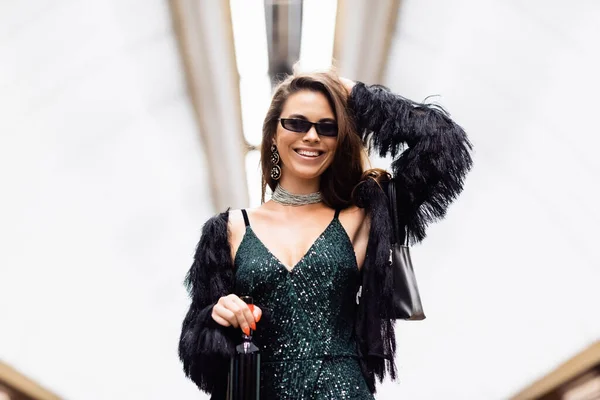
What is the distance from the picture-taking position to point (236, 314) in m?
2.76

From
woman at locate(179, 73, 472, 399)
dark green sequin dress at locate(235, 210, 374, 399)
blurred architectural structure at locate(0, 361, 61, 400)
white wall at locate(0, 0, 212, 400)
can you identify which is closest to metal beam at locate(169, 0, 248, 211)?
white wall at locate(0, 0, 212, 400)

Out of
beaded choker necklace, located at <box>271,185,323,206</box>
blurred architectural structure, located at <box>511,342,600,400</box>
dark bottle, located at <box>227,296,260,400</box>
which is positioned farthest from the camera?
blurred architectural structure, located at <box>511,342,600,400</box>

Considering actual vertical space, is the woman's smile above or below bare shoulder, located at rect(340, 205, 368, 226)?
above

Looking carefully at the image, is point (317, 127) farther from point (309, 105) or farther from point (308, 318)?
point (308, 318)

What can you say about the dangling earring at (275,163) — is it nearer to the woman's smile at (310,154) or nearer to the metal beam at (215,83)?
the woman's smile at (310,154)

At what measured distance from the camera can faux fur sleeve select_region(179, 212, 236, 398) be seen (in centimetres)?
283

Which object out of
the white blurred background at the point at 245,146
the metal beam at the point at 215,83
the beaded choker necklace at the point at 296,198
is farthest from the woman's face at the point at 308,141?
the metal beam at the point at 215,83

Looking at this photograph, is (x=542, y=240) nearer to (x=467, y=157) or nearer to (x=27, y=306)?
(x=27, y=306)

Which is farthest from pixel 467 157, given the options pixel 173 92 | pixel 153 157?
pixel 153 157

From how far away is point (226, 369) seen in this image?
9.43 feet

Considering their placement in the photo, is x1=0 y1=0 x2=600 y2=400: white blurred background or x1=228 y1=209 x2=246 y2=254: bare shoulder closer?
x1=228 y1=209 x2=246 y2=254: bare shoulder

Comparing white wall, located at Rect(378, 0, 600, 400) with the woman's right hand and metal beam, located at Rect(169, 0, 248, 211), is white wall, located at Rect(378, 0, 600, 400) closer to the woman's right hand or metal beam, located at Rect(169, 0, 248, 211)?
metal beam, located at Rect(169, 0, 248, 211)

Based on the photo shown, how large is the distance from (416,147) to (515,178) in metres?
4.68

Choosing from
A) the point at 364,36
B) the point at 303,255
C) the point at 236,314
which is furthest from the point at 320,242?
the point at 364,36
